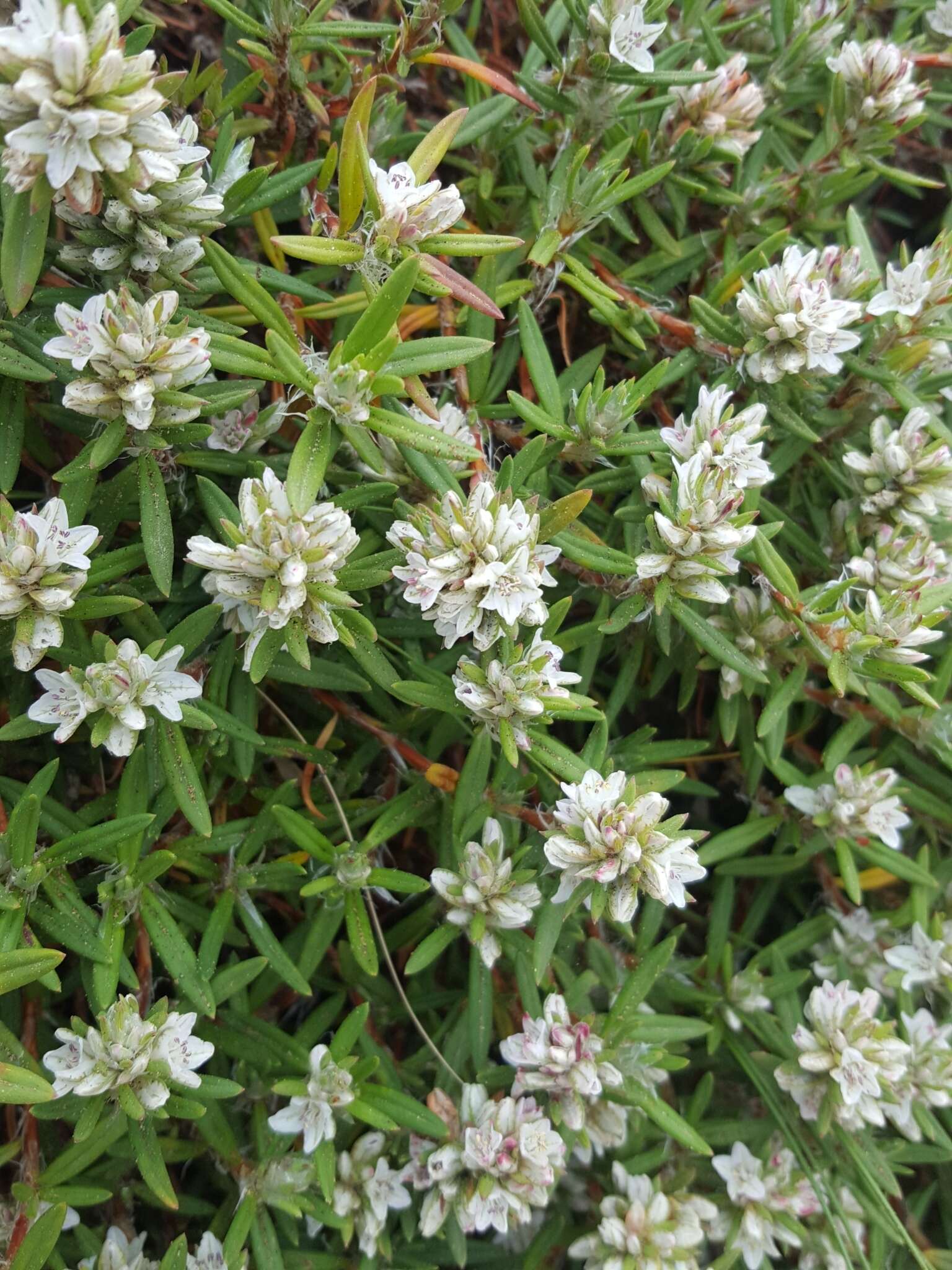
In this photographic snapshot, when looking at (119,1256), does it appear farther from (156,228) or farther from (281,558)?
(156,228)

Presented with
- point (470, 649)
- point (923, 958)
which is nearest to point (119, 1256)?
point (470, 649)

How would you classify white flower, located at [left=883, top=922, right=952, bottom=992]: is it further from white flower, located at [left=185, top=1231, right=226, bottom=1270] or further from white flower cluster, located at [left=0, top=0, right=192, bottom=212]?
white flower cluster, located at [left=0, top=0, right=192, bottom=212]

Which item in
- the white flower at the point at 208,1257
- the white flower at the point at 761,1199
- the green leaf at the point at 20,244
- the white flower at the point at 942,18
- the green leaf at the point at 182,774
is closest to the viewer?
the green leaf at the point at 20,244

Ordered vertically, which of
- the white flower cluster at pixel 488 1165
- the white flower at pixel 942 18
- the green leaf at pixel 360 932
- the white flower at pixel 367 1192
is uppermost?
the white flower at pixel 942 18

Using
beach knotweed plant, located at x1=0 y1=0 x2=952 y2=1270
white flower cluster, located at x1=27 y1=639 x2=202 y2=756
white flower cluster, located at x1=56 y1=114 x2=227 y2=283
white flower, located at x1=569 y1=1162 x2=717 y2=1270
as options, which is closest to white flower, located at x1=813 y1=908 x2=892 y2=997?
beach knotweed plant, located at x1=0 y1=0 x2=952 y2=1270

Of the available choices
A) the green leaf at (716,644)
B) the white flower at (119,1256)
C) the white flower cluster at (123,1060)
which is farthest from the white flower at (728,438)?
the white flower at (119,1256)

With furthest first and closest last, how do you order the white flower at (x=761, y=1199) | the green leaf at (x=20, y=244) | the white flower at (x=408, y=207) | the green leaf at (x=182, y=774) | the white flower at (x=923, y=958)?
1. the white flower at (x=923, y=958)
2. the white flower at (x=761, y=1199)
3. the green leaf at (x=182, y=774)
4. the white flower at (x=408, y=207)
5. the green leaf at (x=20, y=244)

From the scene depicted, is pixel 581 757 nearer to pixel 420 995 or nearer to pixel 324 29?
pixel 420 995

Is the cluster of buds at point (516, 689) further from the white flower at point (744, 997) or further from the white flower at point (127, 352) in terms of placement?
the white flower at point (744, 997)
